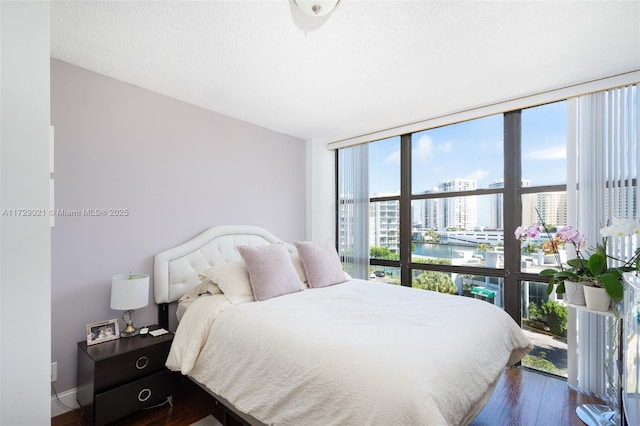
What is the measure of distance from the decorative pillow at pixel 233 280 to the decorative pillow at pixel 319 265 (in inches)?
23.1

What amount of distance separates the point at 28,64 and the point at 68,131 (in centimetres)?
172

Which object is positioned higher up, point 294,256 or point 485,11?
point 485,11

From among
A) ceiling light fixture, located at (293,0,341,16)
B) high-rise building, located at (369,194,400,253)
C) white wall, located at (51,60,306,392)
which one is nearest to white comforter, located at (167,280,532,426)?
white wall, located at (51,60,306,392)

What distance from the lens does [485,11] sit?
1.68 meters

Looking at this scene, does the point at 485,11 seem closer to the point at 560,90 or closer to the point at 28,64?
the point at 560,90

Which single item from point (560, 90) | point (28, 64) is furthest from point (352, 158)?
point (28, 64)

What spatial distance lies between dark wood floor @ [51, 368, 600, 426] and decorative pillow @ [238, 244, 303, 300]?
0.86 metres

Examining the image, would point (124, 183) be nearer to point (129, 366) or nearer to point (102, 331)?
point (102, 331)

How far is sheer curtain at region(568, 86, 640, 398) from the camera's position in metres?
2.34

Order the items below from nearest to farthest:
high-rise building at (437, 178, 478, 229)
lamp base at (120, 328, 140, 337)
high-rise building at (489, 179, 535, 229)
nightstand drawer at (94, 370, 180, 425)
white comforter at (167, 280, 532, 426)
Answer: white comforter at (167, 280, 532, 426) → nightstand drawer at (94, 370, 180, 425) → lamp base at (120, 328, 140, 337) → high-rise building at (489, 179, 535, 229) → high-rise building at (437, 178, 478, 229)

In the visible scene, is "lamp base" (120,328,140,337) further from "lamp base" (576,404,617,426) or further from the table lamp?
"lamp base" (576,404,617,426)

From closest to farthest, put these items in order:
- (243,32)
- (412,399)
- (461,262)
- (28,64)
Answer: (28,64), (412,399), (243,32), (461,262)

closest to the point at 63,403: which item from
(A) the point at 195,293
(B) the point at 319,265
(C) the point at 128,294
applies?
(C) the point at 128,294

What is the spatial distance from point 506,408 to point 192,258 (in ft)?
8.80
